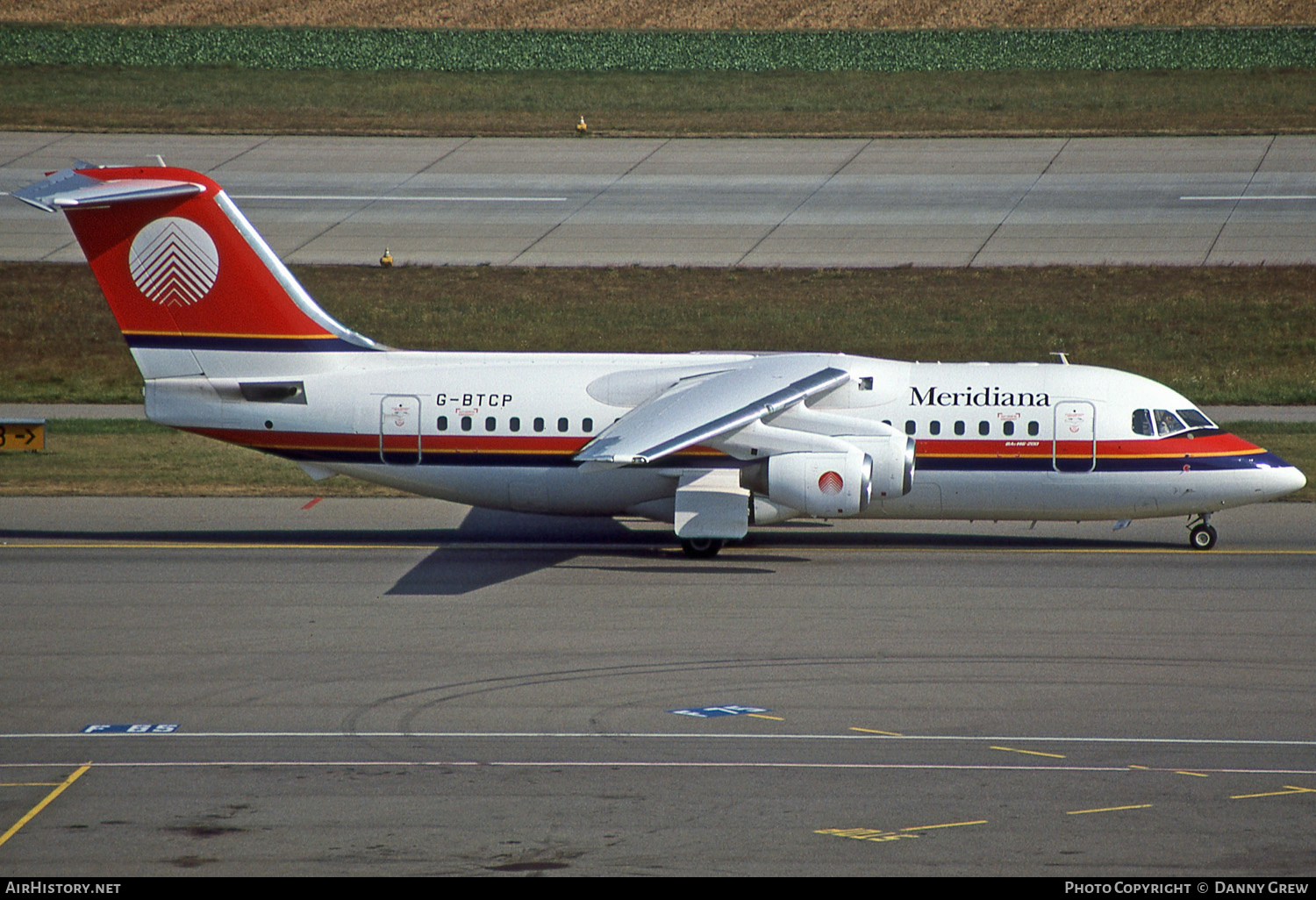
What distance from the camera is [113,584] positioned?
23672mm

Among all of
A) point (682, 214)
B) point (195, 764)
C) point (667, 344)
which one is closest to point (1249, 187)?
point (682, 214)

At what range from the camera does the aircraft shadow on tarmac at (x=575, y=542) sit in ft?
82.6

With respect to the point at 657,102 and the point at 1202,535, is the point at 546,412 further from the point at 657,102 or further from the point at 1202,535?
the point at 657,102

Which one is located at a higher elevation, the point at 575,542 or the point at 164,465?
the point at 164,465

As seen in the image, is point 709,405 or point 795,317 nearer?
point 709,405

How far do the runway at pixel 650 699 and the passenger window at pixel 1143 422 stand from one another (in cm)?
213

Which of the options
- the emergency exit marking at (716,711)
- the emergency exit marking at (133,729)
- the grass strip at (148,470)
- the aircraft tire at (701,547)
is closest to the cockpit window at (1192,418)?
the aircraft tire at (701,547)

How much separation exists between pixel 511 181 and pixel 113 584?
34.6 meters

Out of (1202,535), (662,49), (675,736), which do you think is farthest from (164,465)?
(662,49)

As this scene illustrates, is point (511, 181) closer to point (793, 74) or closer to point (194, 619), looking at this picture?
point (793, 74)

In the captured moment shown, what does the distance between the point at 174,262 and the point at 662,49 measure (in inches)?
1921

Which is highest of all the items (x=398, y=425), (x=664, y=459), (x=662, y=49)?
(x=662, y=49)

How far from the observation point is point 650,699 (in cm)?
1838
